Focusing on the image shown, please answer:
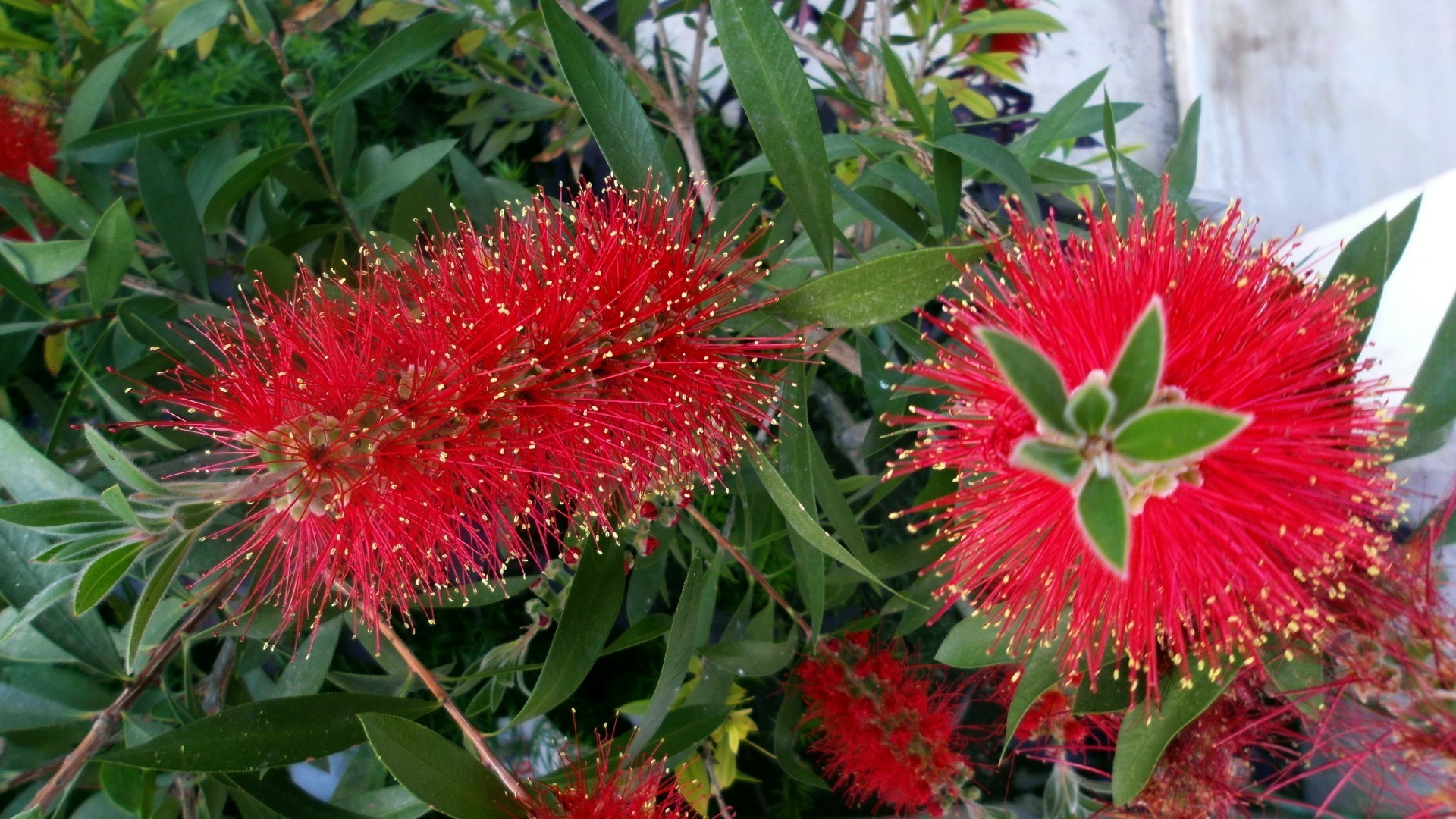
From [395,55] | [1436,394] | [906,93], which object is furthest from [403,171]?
[1436,394]

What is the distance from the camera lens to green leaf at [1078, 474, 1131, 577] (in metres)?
0.29

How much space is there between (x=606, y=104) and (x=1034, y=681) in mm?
542

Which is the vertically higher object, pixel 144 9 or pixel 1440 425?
pixel 144 9

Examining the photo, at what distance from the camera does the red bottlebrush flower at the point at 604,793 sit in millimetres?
657

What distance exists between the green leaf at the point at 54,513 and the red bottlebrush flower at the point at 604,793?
0.35m

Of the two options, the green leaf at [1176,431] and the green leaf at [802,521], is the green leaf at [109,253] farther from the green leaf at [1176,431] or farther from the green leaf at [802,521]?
the green leaf at [1176,431]

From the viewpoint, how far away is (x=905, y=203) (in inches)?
28.8

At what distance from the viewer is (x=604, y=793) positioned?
0.68 metres

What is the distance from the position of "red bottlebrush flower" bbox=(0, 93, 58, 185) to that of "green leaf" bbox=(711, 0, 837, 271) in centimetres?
85

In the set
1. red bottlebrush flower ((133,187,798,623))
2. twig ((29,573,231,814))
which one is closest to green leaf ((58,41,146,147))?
red bottlebrush flower ((133,187,798,623))

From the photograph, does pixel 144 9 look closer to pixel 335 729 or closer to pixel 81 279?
pixel 81 279

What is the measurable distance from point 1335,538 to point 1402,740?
0.47 feet

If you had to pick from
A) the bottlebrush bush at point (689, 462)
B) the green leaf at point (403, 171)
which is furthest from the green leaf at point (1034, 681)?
the green leaf at point (403, 171)

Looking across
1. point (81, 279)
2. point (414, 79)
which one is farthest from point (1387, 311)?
point (81, 279)
